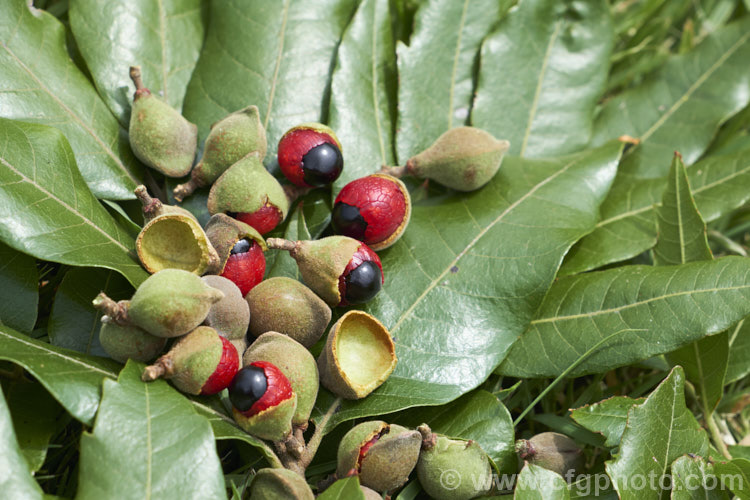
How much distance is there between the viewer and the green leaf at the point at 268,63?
9.38ft

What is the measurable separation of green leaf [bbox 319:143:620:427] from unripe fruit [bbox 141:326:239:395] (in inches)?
17.1

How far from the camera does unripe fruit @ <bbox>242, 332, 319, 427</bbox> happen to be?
86.3 inches

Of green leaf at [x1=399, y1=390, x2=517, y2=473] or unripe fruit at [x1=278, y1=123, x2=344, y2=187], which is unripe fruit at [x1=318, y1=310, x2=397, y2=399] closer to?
green leaf at [x1=399, y1=390, x2=517, y2=473]

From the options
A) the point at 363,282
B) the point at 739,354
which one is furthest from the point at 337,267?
the point at 739,354

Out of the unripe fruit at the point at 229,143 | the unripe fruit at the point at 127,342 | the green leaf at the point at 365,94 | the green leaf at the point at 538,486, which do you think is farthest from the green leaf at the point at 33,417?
the green leaf at the point at 538,486

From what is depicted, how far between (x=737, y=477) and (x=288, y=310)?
1.68 metres

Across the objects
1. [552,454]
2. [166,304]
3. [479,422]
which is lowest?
[552,454]

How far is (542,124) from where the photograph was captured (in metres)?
3.21

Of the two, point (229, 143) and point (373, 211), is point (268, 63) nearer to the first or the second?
point (229, 143)

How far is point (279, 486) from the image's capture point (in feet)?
6.70

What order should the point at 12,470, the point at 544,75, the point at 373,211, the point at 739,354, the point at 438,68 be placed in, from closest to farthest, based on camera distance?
the point at 12,470 < the point at 373,211 < the point at 739,354 < the point at 438,68 < the point at 544,75

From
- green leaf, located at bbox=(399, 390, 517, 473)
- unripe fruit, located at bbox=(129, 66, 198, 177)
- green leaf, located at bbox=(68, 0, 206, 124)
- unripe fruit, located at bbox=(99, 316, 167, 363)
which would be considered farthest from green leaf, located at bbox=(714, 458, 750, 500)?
green leaf, located at bbox=(68, 0, 206, 124)

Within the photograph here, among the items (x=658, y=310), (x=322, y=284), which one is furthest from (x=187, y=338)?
(x=658, y=310)

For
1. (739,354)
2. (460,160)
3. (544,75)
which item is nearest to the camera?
(460,160)
